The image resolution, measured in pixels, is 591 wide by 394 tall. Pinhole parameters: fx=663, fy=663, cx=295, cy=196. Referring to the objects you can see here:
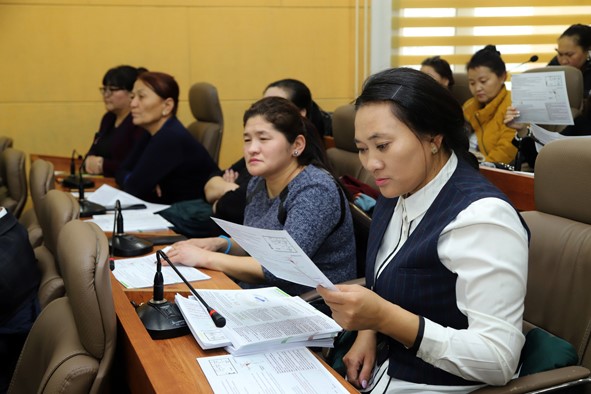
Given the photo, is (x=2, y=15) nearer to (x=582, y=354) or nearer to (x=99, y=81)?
(x=99, y=81)

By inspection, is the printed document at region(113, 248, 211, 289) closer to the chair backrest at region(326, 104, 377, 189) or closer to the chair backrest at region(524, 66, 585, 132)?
the chair backrest at region(326, 104, 377, 189)

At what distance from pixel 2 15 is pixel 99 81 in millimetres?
851

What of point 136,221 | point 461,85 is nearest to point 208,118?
point 136,221

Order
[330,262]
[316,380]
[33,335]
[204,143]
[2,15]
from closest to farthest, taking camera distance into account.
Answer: [316,380]
[33,335]
[330,262]
[204,143]
[2,15]

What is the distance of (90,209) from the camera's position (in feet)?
9.82

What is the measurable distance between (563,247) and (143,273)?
3.96 ft

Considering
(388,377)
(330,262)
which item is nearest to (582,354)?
(388,377)

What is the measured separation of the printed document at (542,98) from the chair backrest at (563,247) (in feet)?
5.32

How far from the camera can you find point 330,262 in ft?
7.11

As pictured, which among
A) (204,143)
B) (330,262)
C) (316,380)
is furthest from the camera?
(204,143)

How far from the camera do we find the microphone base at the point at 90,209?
2.96 metres

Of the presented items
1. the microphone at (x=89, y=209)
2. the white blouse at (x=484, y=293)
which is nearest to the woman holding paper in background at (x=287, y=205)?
the white blouse at (x=484, y=293)

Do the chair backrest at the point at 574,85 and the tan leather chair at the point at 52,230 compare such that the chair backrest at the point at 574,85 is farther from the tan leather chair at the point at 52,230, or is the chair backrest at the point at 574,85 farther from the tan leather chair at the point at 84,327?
the tan leather chair at the point at 84,327

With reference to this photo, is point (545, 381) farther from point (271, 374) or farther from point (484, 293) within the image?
point (271, 374)
